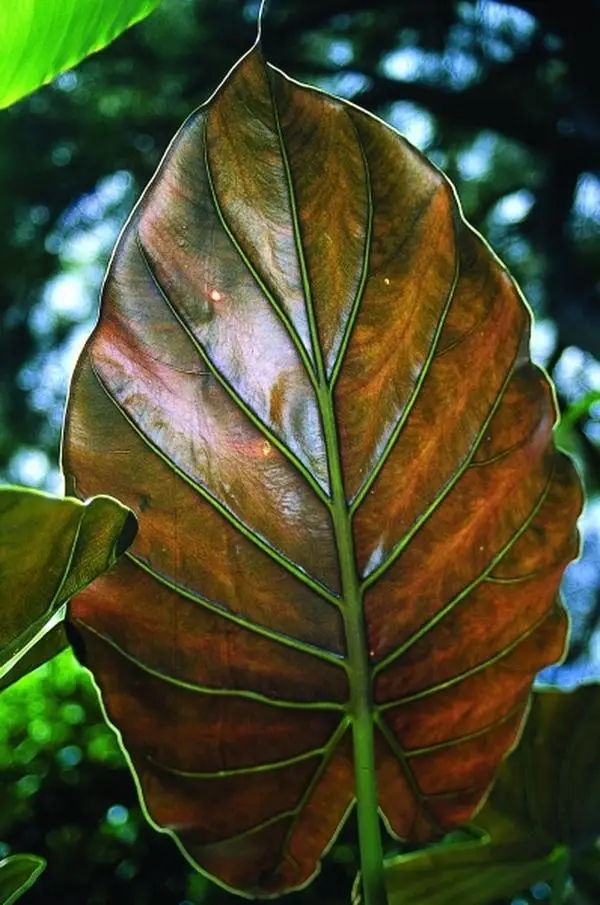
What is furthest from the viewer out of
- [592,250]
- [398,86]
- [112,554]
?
[592,250]

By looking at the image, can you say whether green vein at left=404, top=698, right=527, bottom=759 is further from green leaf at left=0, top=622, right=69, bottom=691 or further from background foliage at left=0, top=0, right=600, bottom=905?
background foliage at left=0, top=0, right=600, bottom=905

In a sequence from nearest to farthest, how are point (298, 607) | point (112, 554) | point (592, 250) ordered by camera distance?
point (112, 554) < point (298, 607) < point (592, 250)

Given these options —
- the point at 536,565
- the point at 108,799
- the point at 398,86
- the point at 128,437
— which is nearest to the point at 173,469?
the point at 128,437

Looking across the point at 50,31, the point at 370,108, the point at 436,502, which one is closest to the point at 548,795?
the point at 436,502

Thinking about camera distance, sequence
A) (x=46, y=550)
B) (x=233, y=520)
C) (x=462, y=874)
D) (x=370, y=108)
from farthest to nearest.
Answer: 1. (x=370, y=108)
2. (x=462, y=874)
3. (x=233, y=520)
4. (x=46, y=550)

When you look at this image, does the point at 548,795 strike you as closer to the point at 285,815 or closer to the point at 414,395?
the point at 285,815

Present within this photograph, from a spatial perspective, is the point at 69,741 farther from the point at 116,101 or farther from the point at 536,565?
the point at 116,101

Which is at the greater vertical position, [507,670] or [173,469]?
[173,469]
